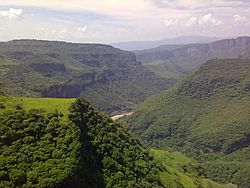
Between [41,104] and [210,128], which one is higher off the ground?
[41,104]

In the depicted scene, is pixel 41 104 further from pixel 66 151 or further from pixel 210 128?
pixel 210 128

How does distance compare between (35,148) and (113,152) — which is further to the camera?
(113,152)

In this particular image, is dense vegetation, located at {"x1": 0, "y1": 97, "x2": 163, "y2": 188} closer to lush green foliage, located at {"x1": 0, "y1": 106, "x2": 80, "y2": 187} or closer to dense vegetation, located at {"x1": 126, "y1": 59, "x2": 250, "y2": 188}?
lush green foliage, located at {"x1": 0, "y1": 106, "x2": 80, "y2": 187}

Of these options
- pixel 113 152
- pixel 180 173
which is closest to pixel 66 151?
pixel 113 152

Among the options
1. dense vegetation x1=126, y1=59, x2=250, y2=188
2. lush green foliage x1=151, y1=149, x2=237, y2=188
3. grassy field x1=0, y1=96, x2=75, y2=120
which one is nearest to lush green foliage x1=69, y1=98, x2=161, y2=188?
grassy field x1=0, y1=96, x2=75, y2=120

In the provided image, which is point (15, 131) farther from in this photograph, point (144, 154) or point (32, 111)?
point (144, 154)

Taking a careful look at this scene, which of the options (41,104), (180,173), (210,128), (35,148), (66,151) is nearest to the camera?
(35,148)

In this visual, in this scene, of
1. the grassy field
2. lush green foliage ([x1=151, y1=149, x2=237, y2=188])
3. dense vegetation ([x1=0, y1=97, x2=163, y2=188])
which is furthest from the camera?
lush green foliage ([x1=151, y1=149, x2=237, y2=188])
